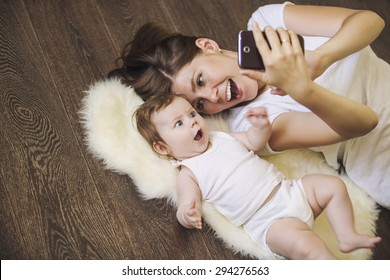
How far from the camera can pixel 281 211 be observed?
44.4 inches

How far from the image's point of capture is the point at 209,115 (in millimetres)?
1350

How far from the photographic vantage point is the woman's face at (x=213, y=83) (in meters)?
1.23

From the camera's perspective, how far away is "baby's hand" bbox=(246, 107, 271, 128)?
1.13 metres

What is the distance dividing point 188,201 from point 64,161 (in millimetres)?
396

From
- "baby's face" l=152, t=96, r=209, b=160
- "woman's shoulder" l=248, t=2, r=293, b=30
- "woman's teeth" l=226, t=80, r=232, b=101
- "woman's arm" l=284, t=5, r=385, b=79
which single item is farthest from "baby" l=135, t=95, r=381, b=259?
"woman's shoulder" l=248, t=2, r=293, b=30

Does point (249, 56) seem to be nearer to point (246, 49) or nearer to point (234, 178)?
point (246, 49)

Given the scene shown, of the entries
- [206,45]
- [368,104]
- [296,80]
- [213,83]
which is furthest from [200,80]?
[368,104]

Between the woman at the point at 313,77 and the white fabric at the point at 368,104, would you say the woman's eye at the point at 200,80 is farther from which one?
the white fabric at the point at 368,104

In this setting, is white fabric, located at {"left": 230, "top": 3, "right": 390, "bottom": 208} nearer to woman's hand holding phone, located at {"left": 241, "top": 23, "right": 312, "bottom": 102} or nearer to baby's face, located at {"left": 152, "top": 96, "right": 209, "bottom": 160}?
baby's face, located at {"left": 152, "top": 96, "right": 209, "bottom": 160}

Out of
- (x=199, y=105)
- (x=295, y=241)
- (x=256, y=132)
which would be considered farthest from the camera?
(x=199, y=105)

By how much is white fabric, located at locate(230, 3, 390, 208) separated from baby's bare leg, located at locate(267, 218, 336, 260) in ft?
0.95

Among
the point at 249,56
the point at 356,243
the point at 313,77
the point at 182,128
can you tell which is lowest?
the point at 356,243

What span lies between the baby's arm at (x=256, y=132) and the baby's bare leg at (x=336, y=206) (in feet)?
0.53

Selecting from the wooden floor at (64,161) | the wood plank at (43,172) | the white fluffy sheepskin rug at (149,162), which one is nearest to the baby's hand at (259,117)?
the white fluffy sheepskin rug at (149,162)
